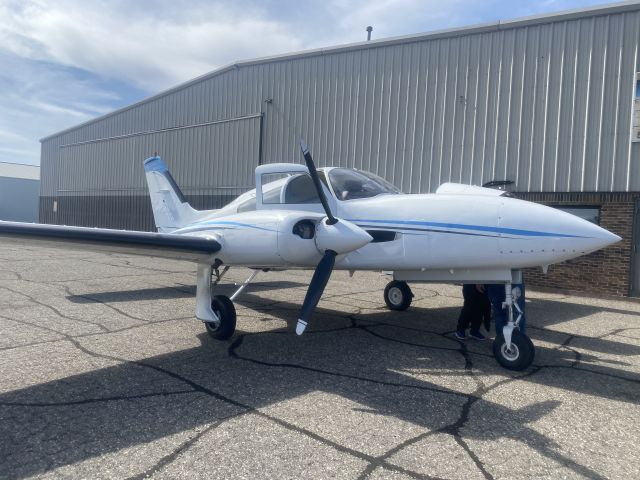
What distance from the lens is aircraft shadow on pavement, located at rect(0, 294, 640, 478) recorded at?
3789 millimetres

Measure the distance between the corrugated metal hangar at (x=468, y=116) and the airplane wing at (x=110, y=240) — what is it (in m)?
10.2

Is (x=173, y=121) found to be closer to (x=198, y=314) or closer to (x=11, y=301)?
(x=11, y=301)

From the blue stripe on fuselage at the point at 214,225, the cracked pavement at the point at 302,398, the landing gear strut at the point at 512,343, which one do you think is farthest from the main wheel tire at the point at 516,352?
the blue stripe on fuselage at the point at 214,225

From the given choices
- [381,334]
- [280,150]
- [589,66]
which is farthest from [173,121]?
[381,334]

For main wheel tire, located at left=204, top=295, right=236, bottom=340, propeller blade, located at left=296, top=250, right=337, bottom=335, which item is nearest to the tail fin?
main wheel tire, located at left=204, top=295, right=236, bottom=340

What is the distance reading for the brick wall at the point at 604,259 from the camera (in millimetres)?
12070

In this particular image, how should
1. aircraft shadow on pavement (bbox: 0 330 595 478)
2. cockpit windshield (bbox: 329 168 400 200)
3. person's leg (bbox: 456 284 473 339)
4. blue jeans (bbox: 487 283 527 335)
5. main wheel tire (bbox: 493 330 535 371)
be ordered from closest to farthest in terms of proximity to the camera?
1. aircraft shadow on pavement (bbox: 0 330 595 478)
2. main wheel tire (bbox: 493 330 535 371)
3. blue jeans (bbox: 487 283 527 335)
4. cockpit windshield (bbox: 329 168 400 200)
5. person's leg (bbox: 456 284 473 339)

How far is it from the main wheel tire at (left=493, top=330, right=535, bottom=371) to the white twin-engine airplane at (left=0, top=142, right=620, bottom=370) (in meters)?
0.01

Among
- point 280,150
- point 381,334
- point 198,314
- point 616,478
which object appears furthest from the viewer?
point 280,150

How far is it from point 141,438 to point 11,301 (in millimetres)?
6936

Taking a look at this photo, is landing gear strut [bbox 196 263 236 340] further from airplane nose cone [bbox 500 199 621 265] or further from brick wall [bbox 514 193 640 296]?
brick wall [bbox 514 193 640 296]

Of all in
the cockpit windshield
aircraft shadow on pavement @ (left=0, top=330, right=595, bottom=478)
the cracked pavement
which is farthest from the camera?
the cockpit windshield

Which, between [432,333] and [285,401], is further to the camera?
[432,333]

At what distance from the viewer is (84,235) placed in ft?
17.4
